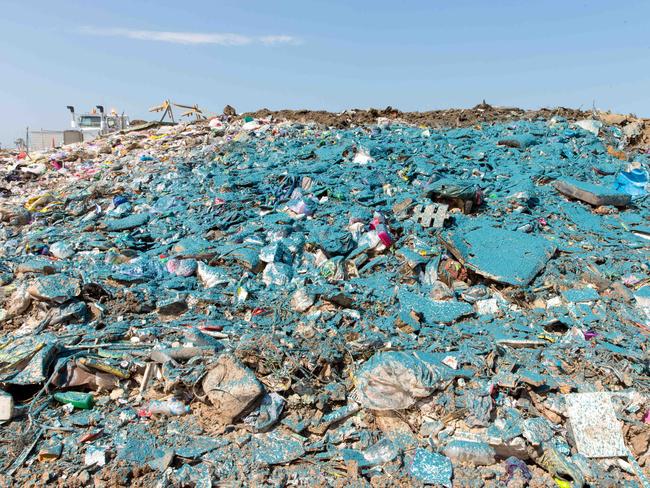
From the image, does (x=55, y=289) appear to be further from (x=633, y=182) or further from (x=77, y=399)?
(x=633, y=182)

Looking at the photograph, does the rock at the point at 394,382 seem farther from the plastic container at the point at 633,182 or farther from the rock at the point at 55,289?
the plastic container at the point at 633,182

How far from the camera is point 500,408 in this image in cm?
371

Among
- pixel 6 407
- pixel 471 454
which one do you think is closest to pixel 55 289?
pixel 6 407

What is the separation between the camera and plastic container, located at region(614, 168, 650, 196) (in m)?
7.51

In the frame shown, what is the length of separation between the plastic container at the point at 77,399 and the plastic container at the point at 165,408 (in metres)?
0.46

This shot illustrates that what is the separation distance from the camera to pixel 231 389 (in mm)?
3703

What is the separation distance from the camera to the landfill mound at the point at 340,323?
3445 mm

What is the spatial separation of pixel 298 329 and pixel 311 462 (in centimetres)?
142

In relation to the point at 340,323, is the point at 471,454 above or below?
below

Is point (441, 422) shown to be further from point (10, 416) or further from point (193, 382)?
point (10, 416)

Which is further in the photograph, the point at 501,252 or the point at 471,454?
the point at 501,252

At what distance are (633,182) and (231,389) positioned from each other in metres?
7.35

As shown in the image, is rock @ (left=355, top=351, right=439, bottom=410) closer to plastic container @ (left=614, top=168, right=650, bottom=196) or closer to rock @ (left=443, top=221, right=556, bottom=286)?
rock @ (left=443, top=221, right=556, bottom=286)

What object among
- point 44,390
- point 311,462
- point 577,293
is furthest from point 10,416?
point 577,293
